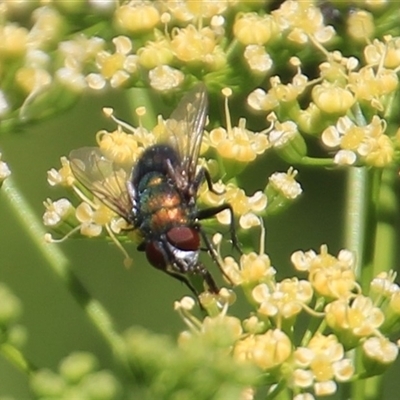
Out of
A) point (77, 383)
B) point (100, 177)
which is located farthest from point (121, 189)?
point (77, 383)

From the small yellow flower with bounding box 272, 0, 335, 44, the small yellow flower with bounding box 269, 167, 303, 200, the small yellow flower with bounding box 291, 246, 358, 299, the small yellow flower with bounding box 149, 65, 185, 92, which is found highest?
the small yellow flower with bounding box 149, 65, 185, 92

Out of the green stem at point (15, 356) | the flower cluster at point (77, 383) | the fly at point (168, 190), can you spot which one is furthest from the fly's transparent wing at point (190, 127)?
the flower cluster at point (77, 383)

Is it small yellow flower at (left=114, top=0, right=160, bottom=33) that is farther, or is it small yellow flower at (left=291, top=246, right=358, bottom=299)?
small yellow flower at (left=114, top=0, right=160, bottom=33)

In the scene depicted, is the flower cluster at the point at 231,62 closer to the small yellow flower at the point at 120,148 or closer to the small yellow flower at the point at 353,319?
the small yellow flower at the point at 120,148

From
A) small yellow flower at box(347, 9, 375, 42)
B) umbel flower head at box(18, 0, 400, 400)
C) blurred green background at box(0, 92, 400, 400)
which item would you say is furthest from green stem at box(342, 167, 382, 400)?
blurred green background at box(0, 92, 400, 400)

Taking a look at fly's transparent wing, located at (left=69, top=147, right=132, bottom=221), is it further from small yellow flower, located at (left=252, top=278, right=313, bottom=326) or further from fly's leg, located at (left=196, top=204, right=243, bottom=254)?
small yellow flower, located at (left=252, top=278, right=313, bottom=326)

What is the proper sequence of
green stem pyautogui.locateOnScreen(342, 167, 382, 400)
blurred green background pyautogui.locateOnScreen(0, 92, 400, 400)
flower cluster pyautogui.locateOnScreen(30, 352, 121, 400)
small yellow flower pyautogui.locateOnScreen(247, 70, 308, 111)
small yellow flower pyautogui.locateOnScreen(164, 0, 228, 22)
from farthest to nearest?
1. blurred green background pyautogui.locateOnScreen(0, 92, 400, 400)
2. small yellow flower pyautogui.locateOnScreen(164, 0, 228, 22)
3. small yellow flower pyautogui.locateOnScreen(247, 70, 308, 111)
4. green stem pyautogui.locateOnScreen(342, 167, 382, 400)
5. flower cluster pyautogui.locateOnScreen(30, 352, 121, 400)

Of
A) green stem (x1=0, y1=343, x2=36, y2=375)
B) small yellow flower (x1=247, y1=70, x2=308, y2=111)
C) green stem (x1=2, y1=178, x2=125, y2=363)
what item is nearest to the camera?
green stem (x1=0, y1=343, x2=36, y2=375)
